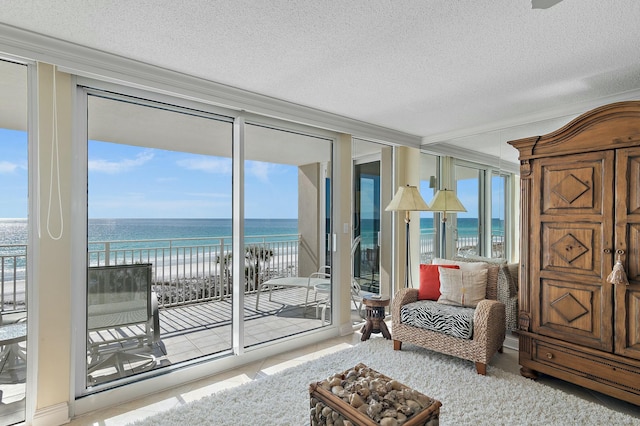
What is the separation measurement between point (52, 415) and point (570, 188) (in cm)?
401

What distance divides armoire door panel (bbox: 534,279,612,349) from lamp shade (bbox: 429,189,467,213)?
1.41m

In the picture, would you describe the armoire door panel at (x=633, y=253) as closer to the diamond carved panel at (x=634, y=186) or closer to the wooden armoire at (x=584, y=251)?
the wooden armoire at (x=584, y=251)

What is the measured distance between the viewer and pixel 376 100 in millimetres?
3223

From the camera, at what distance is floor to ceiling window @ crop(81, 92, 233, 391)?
2.65 metres

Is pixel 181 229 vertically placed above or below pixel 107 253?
above

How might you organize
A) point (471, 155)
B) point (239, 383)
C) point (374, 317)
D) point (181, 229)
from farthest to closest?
point (471, 155)
point (374, 317)
point (181, 229)
point (239, 383)

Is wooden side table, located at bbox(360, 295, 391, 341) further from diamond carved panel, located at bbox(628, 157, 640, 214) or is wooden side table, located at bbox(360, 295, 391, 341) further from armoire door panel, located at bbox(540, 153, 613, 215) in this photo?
diamond carved panel, located at bbox(628, 157, 640, 214)

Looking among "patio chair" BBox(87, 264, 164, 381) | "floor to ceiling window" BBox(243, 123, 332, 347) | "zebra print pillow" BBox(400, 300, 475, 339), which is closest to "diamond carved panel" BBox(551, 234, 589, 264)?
"zebra print pillow" BBox(400, 300, 475, 339)

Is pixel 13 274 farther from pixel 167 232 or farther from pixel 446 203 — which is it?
pixel 446 203

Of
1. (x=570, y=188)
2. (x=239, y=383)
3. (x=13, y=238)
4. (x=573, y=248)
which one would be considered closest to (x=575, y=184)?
(x=570, y=188)

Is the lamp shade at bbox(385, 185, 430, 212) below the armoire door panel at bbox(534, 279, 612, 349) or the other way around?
the other way around

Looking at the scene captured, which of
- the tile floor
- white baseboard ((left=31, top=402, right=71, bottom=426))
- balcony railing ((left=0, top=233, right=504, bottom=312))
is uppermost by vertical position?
balcony railing ((left=0, top=233, right=504, bottom=312))

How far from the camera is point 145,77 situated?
8.24ft

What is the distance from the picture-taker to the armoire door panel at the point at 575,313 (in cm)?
261
